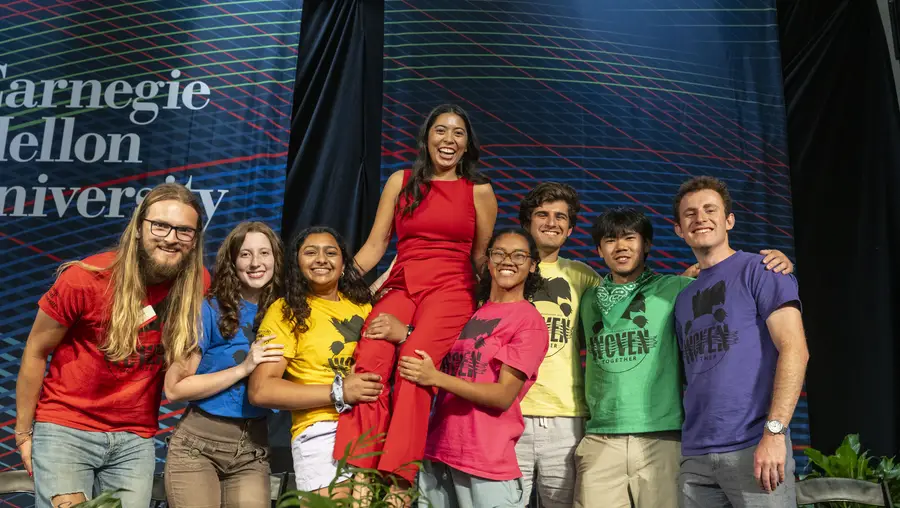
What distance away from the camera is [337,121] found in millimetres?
3949

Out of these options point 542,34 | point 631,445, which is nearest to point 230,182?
point 542,34

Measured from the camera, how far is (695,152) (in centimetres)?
380

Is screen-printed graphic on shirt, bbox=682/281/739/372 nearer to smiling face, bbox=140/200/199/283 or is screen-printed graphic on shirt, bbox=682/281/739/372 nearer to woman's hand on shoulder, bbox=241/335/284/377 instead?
woman's hand on shoulder, bbox=241/335/284/377

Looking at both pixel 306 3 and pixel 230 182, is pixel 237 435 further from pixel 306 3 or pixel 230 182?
pixel 306 3

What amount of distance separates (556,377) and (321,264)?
2.90 ft

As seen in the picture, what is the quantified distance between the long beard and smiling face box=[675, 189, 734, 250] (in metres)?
1.58

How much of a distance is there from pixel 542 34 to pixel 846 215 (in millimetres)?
1818

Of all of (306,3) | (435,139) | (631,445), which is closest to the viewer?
(631,445)

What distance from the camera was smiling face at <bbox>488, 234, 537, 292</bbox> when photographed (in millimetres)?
2422

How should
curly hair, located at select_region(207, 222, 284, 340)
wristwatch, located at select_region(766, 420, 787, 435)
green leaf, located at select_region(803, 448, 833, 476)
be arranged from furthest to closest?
green leaf, located at select_region(803, 448, 833, 476), curly hair, located at select_region(207, 222, 284, 340), wristwatch, located at select_region(766, 420, 787, 435)

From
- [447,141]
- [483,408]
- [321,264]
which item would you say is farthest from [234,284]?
[483,408]

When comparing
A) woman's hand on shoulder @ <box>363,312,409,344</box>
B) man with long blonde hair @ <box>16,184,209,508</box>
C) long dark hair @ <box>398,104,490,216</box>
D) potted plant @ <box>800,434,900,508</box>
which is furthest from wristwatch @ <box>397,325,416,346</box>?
potted plant @ <box>800,434,900,508</box>

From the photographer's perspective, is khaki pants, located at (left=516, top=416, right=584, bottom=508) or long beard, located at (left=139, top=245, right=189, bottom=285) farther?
khaki pants, located at (left=516, top=416, right=584, bottom=508)

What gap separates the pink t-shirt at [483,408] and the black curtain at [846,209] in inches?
85.1
